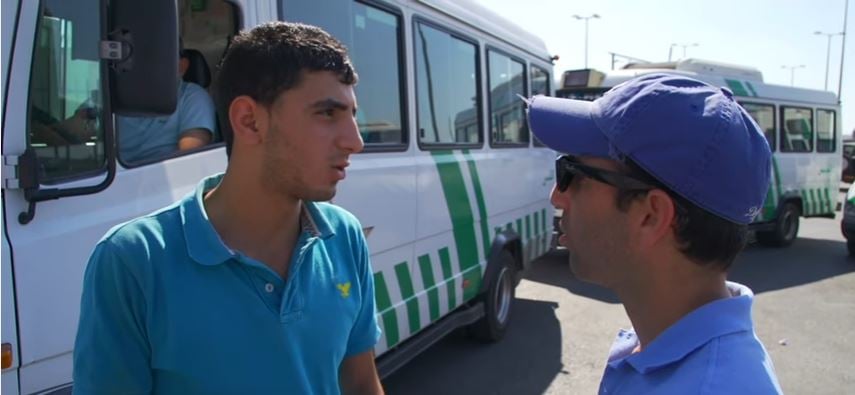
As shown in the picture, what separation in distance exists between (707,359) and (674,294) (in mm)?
204

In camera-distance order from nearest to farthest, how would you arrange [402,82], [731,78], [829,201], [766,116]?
[402,82] → [731,78] → [766,116] → [829,201]

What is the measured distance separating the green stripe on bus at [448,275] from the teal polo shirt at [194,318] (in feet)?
9.78

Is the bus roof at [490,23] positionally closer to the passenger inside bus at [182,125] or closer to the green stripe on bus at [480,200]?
the green stripe on bus at [480,200]

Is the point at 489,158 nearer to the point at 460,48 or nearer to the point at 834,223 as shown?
the point at 460,48

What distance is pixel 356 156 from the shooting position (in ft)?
11.8

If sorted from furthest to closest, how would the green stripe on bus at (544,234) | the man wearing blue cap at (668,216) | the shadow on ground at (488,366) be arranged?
1. the green stripe on bus at (544,234)
2. the shadow on ground at (488,366)
3. the man wearing blue cap at (668,216)

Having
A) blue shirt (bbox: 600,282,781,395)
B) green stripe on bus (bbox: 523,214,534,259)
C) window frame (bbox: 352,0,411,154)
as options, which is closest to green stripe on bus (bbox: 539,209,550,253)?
green stripe on bus (bbox: 523,214,534,259)

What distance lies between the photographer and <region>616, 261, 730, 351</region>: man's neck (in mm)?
1305

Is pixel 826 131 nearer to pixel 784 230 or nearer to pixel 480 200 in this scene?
pixel 784 230

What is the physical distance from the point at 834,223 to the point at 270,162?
699 inches

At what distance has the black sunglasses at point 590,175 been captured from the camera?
129 centimetres

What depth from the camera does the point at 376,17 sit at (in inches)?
153

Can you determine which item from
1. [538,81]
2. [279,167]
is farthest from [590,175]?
[538,81]

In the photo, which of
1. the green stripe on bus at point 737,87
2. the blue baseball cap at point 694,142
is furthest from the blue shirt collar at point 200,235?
the green stripe on bus at point 737,87
